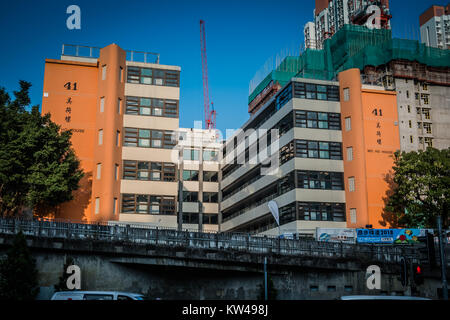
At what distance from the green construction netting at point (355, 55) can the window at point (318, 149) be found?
2305 centimetres

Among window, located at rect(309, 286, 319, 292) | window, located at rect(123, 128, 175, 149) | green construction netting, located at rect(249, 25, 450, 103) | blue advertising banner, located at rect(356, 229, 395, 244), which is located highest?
green construction netting, located at rect(249, 25, 450, 103)

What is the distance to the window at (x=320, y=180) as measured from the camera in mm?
59906

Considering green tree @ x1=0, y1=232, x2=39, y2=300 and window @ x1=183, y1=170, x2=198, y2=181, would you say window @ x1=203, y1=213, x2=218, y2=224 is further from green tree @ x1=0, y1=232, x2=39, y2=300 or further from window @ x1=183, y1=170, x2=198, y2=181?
green tree @ x1=0, y1=232, x2=39, y2=300

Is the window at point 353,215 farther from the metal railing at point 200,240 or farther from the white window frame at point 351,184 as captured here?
the metal railing at point 200,240

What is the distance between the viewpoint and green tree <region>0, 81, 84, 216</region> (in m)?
42.6

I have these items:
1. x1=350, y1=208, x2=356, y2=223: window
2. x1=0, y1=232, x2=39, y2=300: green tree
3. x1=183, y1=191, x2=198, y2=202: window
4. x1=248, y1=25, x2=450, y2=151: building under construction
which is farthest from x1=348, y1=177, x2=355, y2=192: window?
x1=0, y1=232, x2=39, y2=300: green tree

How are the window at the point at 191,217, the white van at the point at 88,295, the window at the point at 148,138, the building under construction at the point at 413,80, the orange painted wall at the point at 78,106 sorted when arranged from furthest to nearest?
1. the building under construction at the point at 413,80
2. the window at the point at 191,217
3. the window at the point at 148,138
4. the orange painted wall at the point at 78,106
5. the white van at the point at 88,295

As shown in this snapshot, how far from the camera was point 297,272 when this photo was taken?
3334 cm

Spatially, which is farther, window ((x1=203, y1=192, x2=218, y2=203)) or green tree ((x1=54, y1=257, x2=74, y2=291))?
window ((x1=203, y1=192, x2=218, y2=203))

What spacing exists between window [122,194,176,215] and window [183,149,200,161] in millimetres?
30479

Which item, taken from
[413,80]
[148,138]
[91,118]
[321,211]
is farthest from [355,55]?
[91,118]

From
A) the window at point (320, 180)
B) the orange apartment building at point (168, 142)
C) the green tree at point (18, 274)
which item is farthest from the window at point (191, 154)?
the green tree at point (18, 274)
